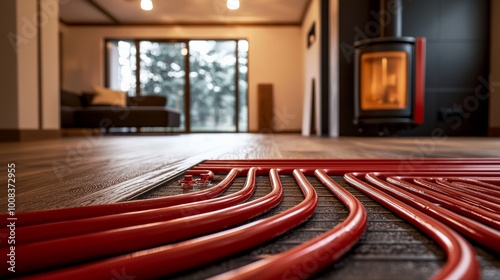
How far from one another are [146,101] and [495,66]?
6.32m

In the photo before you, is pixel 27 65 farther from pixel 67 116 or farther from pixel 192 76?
pixel 192 76

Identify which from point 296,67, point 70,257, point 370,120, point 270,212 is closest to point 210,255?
point 70,257

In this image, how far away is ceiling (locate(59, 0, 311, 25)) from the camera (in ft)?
25.2

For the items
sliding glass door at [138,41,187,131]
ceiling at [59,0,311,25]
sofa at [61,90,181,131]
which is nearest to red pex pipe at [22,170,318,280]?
sofa at [61,90,181,131]

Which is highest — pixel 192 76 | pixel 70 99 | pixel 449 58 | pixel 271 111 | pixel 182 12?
pixel 182 12

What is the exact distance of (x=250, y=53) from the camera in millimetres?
9102

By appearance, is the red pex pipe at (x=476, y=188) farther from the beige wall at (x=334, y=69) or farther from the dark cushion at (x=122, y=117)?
the dark cushion at (x=122, y=117)

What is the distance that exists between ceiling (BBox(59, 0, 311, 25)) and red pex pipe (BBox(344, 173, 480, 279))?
24.1 feet

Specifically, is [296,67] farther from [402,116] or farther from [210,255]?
[210,255]

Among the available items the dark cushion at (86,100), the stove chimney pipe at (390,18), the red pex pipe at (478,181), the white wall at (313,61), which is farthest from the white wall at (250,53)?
the red pex pipe at (478,181)

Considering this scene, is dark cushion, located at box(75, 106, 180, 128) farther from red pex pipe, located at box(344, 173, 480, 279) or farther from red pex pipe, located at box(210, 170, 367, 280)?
red pex pipe, located at box(210, 170, 367, 280)

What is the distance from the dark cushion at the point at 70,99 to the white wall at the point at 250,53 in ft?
4.92

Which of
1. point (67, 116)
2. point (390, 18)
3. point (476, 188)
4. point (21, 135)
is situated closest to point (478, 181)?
point (476, 188)

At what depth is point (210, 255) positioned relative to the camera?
444 millimetres
